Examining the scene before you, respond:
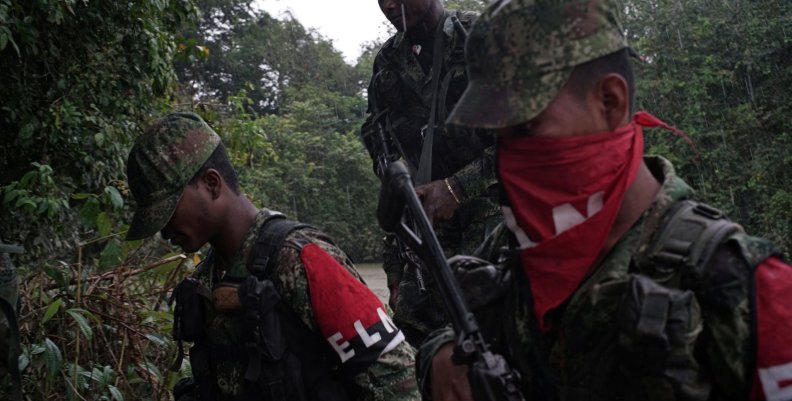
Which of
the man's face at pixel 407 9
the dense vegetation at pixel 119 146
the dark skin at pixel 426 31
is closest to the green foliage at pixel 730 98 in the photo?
the dense vegetation at pixel 119 146

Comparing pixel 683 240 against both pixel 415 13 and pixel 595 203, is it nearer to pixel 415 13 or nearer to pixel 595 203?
pixel 595 203

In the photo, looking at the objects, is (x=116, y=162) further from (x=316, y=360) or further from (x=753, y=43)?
(x=753, y=43)

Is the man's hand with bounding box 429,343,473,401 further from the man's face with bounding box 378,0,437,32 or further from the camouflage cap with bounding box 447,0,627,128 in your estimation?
the man's face with bounding box 378,0,437,32

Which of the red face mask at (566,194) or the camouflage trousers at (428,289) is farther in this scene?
the camouflage trousers at (428,289)

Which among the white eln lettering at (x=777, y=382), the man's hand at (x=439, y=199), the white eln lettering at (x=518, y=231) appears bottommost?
the white eln lettering at (x=777, y=382)

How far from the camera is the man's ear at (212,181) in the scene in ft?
9.44

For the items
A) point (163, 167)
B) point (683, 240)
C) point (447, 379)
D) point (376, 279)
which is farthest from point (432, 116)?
point (376, 279)

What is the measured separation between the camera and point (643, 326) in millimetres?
1476

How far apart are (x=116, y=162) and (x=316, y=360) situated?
4144 mm

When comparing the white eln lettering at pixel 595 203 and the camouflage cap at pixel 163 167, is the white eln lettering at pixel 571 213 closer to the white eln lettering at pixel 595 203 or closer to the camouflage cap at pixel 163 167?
the white eln lettering at pixel 595 203

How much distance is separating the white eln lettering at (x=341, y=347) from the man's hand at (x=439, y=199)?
1392mm

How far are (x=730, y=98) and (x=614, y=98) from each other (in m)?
16.0

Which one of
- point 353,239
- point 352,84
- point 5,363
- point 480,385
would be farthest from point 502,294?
point 352,84

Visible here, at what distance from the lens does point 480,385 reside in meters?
1.66
